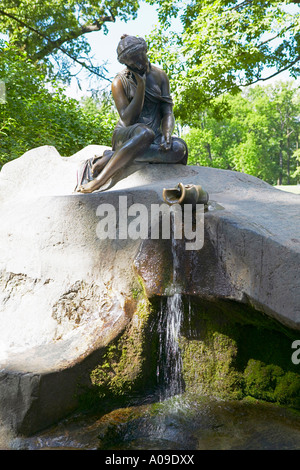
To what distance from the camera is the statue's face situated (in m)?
4.70

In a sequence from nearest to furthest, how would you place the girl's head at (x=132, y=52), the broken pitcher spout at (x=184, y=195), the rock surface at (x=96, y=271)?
the rock surface at (x=96, y=271)
the broken pitcher spout at (x=184, y=195)
the girl's head at (x=132, y=52)

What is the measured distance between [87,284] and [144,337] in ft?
2.80

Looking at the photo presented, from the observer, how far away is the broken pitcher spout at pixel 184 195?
118 inches

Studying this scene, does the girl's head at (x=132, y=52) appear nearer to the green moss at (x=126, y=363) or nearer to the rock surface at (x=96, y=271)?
the rock surface at (x=96, y=271)

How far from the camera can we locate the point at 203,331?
10.4ft

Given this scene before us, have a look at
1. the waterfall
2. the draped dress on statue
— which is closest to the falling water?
the waterfall

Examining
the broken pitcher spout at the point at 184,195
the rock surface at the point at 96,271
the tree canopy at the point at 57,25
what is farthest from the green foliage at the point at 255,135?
the broken pitcher spout at the point at 184,195

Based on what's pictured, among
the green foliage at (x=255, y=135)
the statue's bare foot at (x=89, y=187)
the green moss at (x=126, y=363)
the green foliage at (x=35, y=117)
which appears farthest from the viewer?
the green foliage at (x=255, y=135)

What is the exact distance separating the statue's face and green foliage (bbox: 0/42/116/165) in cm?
430

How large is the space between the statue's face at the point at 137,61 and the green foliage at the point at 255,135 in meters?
23.8

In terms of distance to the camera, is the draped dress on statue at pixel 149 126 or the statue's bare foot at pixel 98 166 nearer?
the draped dress on statue at pixel 149 126

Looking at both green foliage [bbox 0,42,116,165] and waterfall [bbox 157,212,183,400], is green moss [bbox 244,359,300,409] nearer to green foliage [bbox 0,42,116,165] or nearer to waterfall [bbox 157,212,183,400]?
waterfall [bbox 157,212,183,400]

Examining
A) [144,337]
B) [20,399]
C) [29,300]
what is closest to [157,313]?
[144,337]

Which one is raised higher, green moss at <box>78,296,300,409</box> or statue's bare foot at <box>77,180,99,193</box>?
statue's bare foot at <box>77,180,99,193</box>
